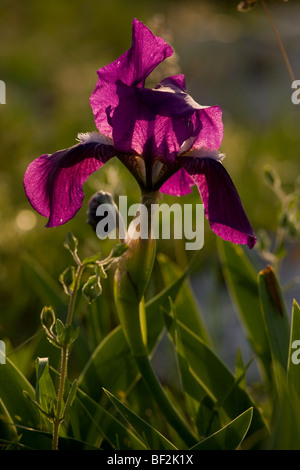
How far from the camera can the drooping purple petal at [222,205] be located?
29.0 inches

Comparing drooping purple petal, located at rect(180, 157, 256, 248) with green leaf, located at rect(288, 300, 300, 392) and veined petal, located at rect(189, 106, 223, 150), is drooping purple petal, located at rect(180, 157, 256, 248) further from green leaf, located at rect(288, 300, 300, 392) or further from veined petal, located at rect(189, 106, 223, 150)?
green leaf, located at rect(288, 300, 300, 392)

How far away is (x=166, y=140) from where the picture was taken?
786mm

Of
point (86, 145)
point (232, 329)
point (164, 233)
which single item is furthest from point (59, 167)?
point (232, 329)

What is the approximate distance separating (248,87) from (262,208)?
292 cm

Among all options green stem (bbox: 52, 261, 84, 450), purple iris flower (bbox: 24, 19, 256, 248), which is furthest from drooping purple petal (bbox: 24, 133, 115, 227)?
green stem (bbox: 52, 261, 84, 450)

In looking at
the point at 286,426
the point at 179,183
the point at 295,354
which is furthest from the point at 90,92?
the point at 286,426

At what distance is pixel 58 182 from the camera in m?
0.78

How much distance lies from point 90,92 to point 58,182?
3.92 m

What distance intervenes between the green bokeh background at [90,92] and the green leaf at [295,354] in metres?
0.51

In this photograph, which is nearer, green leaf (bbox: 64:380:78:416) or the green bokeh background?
green leaf (bbox: 64:380:78:416)

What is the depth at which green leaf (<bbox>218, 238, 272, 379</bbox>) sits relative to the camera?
1.13 meters

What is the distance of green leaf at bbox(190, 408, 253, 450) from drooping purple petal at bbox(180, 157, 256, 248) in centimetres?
22

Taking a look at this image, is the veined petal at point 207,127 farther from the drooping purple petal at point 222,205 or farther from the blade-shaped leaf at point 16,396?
the blade-shaped leaf at point 16,396

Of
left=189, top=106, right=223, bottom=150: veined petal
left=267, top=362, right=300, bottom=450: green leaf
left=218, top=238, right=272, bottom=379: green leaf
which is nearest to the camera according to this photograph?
left=267, top=362, right=300, bottom=450: green leaf
